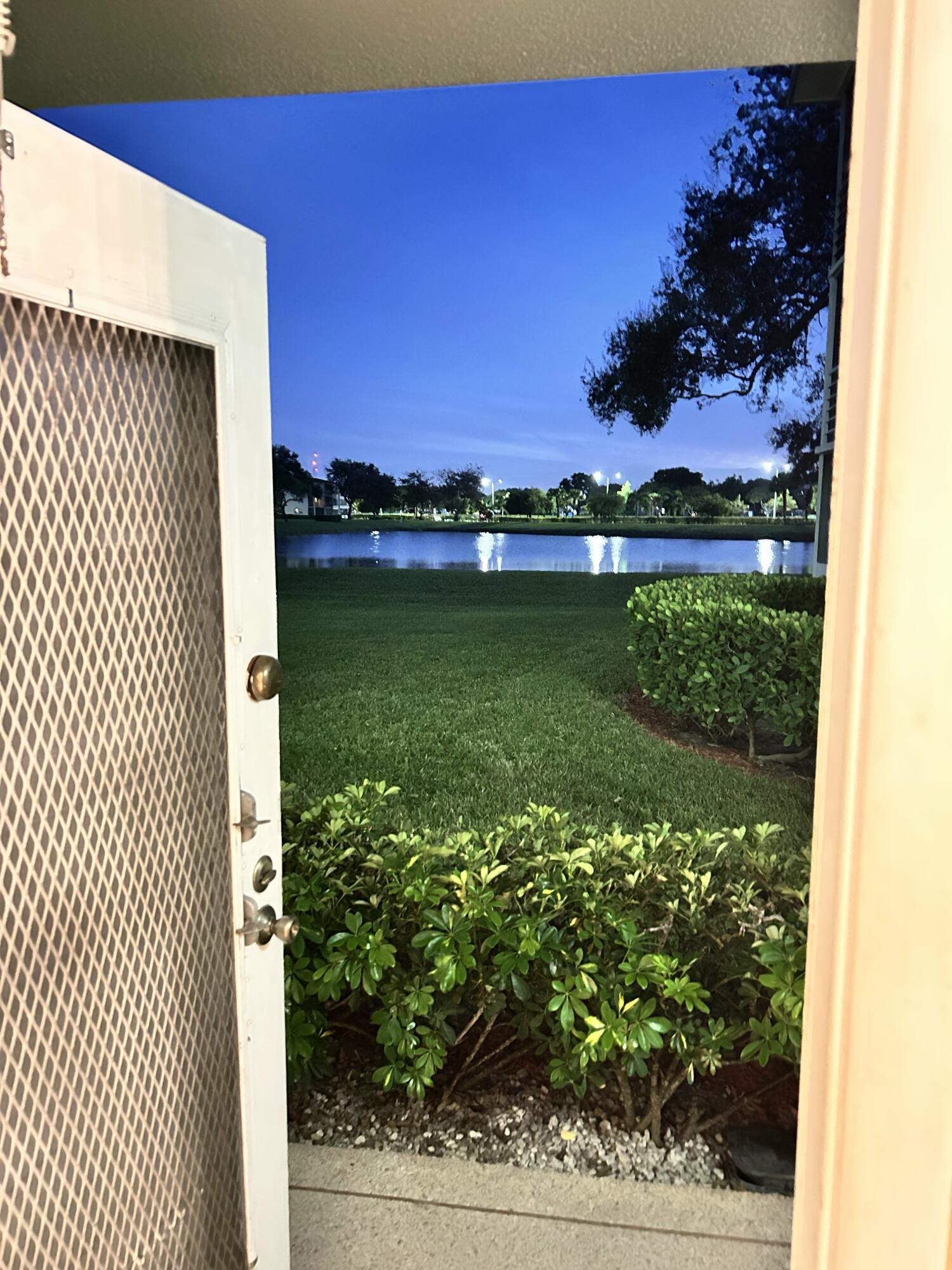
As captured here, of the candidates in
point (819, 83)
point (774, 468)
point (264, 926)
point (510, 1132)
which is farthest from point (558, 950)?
point (819, 83)

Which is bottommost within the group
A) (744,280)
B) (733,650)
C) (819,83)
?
(733,650)

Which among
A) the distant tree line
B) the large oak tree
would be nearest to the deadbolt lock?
the distant tree line

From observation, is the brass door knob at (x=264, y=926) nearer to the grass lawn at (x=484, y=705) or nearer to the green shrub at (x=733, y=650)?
the grass lawn at (x=484, y=705)

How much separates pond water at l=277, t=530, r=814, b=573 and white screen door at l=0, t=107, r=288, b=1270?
100 centimetres

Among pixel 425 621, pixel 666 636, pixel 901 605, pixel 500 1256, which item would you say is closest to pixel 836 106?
pixel 666 636

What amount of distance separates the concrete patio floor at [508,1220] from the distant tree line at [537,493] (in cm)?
150

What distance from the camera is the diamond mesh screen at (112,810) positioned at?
0.88 meters

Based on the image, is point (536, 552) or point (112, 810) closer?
point (112, 810)

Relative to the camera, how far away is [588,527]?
2.13 m

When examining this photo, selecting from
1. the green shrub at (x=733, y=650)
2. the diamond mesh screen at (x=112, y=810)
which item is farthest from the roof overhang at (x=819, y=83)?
the diamond mesh screen at (x=112, y=810)

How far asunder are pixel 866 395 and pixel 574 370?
1.35 m

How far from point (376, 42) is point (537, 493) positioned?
0.99m

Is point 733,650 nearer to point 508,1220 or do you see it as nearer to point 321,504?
point 321,504

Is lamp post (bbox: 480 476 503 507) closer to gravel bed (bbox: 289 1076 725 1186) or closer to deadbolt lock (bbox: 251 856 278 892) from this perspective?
deadbolt lock (bbox: 251 856 278 892)
